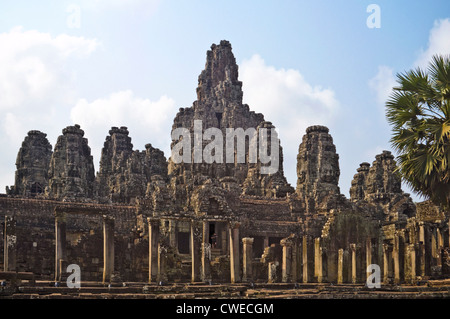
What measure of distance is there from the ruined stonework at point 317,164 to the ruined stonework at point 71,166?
17199mm

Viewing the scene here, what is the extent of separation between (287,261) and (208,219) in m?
4.79

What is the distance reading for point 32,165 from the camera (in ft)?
254

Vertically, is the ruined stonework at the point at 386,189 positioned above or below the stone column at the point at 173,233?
above

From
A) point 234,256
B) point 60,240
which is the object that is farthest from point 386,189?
point 60,240

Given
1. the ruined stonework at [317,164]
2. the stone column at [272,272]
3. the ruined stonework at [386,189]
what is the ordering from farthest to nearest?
the ruined stonework at [317,164], the ruined stonework at [386,189], the stone column at [272,272]

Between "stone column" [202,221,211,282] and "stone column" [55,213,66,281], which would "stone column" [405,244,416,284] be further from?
"stone column" [55,213,66,281]

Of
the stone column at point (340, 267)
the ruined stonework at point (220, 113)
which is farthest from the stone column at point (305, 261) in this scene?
the ruined stonework at point (220, 113)

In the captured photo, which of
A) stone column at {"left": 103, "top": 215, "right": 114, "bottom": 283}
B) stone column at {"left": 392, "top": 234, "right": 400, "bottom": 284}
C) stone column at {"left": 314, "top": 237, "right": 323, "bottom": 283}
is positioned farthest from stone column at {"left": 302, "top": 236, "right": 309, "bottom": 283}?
stone column at {"left": 103, "top": 215, "right": 114, "bottom": 283}

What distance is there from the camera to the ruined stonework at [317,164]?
71125 mm

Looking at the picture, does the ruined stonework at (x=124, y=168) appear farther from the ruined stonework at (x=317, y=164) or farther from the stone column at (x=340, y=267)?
the stone column at (x=340, y=267)

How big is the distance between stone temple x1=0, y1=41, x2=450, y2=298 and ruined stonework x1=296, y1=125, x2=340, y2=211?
0.34 feet

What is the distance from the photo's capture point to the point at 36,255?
45.1 meters

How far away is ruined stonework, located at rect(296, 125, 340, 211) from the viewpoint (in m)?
71.1
